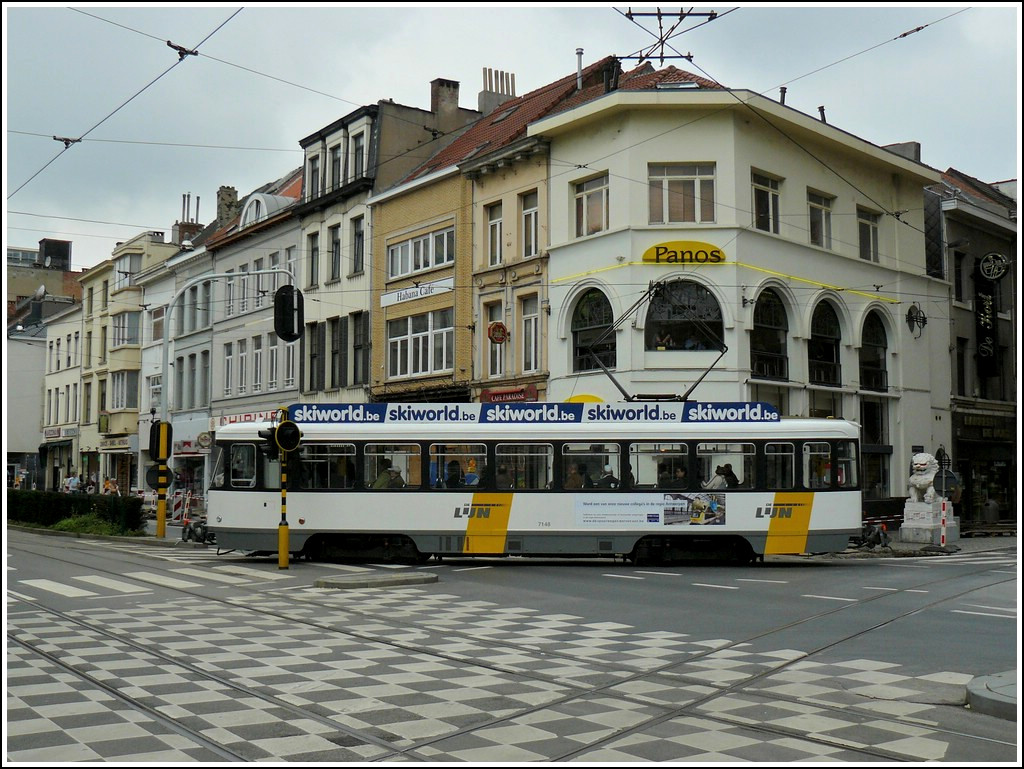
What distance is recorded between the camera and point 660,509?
20.5 meters

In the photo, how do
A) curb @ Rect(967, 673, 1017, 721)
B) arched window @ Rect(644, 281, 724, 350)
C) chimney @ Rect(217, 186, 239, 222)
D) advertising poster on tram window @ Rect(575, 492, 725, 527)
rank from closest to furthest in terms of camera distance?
curb @ Rect(967, 673, 1017, 721)
advertising poster on tram window @ Rect(575, 492, 725, 527)
arched window @ Rect(644, 281, 724, 350)
chimney @ Rect(217, 186, 239, 222)

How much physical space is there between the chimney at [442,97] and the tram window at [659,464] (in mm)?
23519

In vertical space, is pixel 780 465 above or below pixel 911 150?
below

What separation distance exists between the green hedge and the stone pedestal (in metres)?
20.3

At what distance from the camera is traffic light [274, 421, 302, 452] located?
20.1 meters

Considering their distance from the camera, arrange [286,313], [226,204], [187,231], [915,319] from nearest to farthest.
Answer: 1. [286,313]
2. [915,319]
3. [226,204]
4. [187,231]

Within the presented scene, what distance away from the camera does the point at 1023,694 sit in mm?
7207

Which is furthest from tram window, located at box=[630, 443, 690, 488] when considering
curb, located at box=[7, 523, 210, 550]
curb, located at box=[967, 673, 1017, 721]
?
curb, located at box=[967, 673, 1017, 721]

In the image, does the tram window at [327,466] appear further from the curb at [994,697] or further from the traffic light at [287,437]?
the curb at [994,697]

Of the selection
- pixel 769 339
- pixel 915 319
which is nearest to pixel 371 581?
pixel 769 339

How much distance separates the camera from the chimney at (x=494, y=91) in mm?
41281

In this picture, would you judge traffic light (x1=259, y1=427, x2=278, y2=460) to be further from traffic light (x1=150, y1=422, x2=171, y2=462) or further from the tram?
traffic light (x1=150, y1=422, x2=171, y2=462)

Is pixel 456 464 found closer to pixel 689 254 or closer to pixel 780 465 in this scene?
pixel 780 465

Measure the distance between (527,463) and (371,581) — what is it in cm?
524
